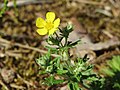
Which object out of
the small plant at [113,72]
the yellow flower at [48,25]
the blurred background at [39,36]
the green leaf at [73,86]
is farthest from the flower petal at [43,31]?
the small plant at [113,72]

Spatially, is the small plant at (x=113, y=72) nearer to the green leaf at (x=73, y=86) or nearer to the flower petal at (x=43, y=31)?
the green leaf at (x=73, y=86)

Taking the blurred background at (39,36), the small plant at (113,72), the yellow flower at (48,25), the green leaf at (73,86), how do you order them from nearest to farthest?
the yellow flower at (48,25) → the green leaf at (73,86) → the small plant at (113,72) → the blurred background at (39,36)

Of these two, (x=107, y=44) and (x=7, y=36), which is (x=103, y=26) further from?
(x=7, y=36)

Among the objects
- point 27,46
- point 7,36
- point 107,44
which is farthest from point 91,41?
point 7,36

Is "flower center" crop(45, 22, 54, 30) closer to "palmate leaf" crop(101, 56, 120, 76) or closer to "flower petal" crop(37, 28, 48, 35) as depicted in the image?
"flower petal" crop(37, 28, 48, 35)

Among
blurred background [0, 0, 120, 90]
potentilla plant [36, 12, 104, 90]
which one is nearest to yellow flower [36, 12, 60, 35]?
potentilla plant [36, 12, 104, 90]

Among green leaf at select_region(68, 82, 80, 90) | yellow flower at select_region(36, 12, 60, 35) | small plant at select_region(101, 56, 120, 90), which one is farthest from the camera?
small plant at select_region(101, 56, 120, 90)

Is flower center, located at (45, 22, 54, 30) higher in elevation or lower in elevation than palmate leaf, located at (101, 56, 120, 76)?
higher

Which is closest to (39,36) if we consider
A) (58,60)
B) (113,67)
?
(113,67)

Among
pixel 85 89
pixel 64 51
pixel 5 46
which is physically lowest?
pixel 85 89
